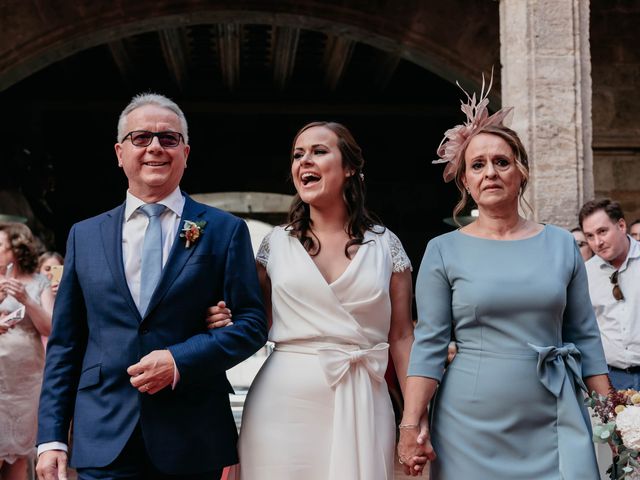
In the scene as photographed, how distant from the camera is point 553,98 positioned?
6719 mm

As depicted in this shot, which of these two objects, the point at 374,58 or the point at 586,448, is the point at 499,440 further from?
the point at 374,58

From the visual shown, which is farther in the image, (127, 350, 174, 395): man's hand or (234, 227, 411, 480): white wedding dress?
(234, 227, 411, 480): white wedding dress

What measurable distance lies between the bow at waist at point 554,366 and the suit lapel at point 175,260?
3.69 ft

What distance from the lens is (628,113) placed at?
10500 millimetres

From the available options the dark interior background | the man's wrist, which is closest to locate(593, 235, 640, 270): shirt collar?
the man's wrist

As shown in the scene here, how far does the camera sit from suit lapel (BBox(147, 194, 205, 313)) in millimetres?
3260

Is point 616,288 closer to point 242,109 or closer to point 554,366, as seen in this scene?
point 554,366

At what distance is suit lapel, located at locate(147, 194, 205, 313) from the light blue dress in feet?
2.56

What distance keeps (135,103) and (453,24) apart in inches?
292

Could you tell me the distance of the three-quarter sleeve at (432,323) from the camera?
346 cm

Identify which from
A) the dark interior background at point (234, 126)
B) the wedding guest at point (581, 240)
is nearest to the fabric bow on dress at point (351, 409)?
the wedding guest at point (581, 240)

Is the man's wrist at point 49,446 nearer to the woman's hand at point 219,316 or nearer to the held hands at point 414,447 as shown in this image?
the woman's hand at point 219,316

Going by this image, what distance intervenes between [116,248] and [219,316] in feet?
1.28

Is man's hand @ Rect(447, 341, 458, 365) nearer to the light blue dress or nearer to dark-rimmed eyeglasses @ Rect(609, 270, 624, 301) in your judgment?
the light blue dress
